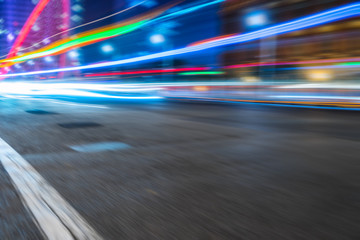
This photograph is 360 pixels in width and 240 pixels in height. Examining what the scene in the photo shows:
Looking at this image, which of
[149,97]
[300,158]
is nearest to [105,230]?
[300,158]

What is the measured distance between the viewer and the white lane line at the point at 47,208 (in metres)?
1.81

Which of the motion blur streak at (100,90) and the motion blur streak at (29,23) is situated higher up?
the motion blur streak at (29,23)

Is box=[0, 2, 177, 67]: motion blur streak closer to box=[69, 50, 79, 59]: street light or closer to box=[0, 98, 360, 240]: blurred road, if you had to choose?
box=[69, 50, 79, 59]: street light

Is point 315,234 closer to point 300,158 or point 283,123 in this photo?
point 300,158

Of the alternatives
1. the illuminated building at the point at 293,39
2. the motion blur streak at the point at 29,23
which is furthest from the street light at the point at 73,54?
the motion blur streak at the point at 29,23

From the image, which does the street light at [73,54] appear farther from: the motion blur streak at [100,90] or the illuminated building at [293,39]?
the illuminated building at [293,39]

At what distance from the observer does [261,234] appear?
1837mm

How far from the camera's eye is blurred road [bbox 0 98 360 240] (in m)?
1.93

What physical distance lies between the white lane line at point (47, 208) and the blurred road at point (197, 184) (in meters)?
0.05

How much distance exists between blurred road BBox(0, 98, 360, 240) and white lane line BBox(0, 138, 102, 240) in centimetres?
5

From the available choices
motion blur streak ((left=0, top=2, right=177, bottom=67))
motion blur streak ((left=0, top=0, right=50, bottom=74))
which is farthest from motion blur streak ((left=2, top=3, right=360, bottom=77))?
motion blur streak ((left=0, top=0, right=50, bottom=74))

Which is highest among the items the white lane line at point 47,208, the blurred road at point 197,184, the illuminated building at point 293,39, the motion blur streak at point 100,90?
the illuminated building at point 293,39

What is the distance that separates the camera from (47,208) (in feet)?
7.25

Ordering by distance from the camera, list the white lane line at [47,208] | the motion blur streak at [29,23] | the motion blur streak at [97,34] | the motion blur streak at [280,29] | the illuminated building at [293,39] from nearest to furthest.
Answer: the white lane line at [47,208] → the illuminated building at [293,39] → the motion blur streak at [280,29] → the motion blur streak at [97,34] → the motion blur streak at [29,23]
